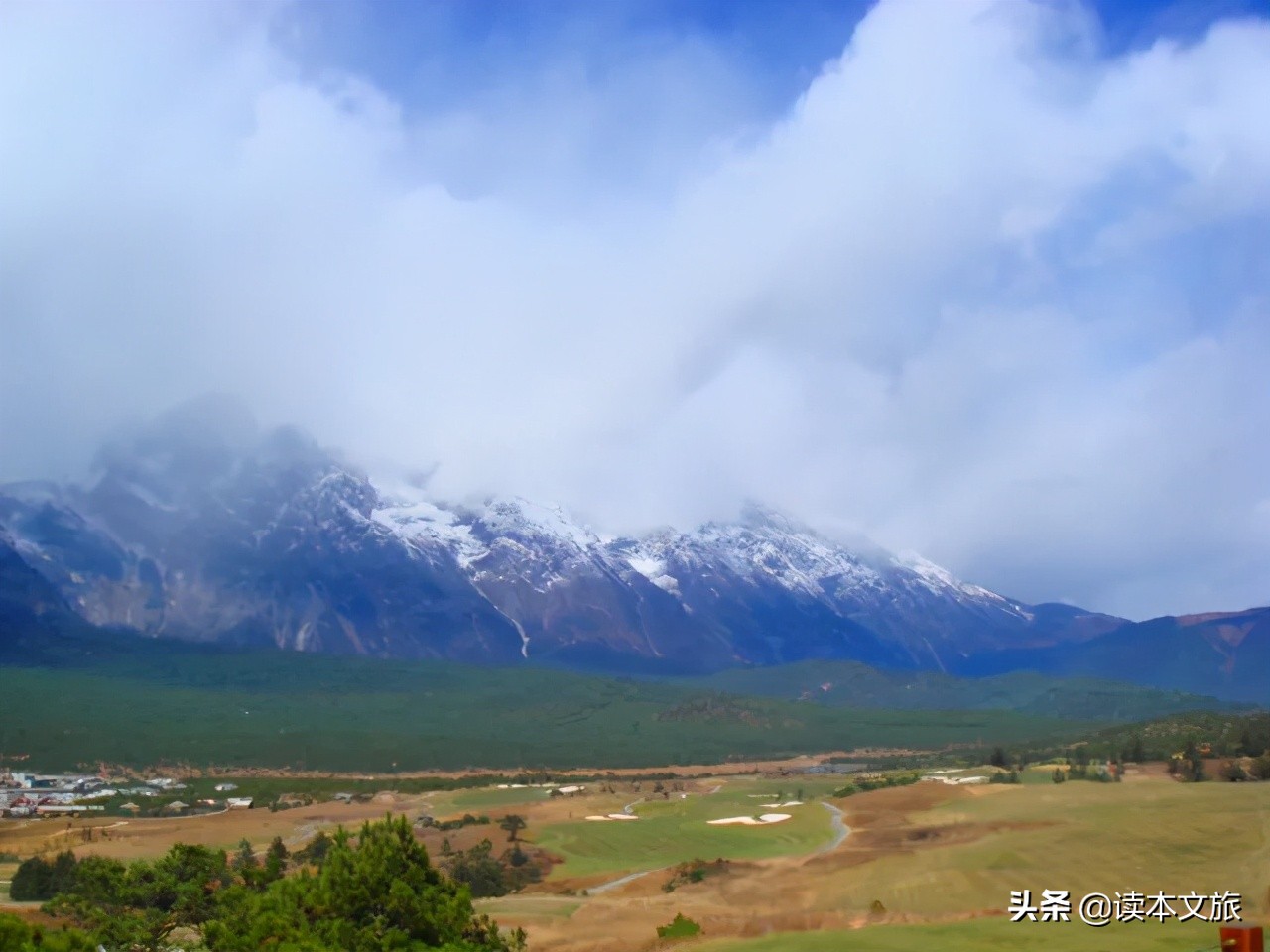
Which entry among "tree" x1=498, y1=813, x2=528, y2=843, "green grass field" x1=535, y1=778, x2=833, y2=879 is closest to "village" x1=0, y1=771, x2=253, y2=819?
"tree" x1=498, y1=813, x2=528, y2=843

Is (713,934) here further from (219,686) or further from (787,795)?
(219,686)

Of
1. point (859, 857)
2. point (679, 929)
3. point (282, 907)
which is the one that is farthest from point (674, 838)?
point (282, 907)

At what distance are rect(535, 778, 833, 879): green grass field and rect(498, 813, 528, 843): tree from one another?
4.71 feet

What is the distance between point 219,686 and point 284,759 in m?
58.5

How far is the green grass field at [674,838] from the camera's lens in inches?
2512

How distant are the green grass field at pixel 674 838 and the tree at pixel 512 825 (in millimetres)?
1435

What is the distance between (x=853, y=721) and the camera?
184625 mm

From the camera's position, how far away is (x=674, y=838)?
234 ft

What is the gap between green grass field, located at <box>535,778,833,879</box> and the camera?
209 feet

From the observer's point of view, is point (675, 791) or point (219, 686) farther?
point (219, 686)

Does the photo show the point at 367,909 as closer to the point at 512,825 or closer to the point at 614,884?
Result: the point at 614,884

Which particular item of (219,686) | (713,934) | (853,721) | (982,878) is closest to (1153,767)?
(982,878)

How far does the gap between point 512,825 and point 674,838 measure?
9.43 metres

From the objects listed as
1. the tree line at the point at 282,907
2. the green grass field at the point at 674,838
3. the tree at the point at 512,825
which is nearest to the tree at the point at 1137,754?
the green grass field at the point at 674,838
